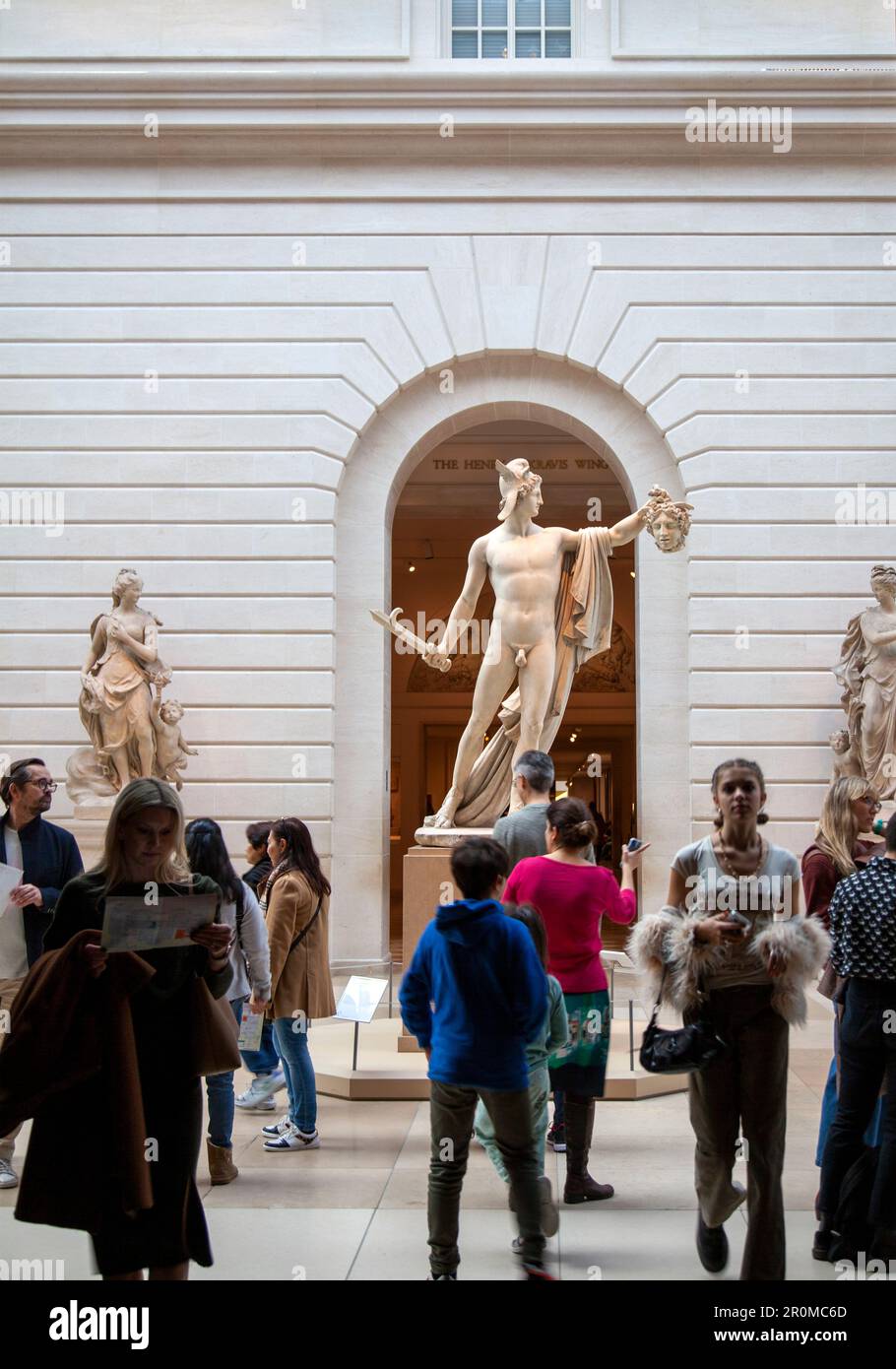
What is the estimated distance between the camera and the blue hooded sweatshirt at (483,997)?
4102 mm

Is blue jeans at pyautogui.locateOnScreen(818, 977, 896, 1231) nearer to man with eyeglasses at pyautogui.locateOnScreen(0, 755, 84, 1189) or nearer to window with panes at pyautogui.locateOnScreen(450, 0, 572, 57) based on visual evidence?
man with eyeglasses at pyautogui.locateOnScreen(0, 755, 84, 1189)

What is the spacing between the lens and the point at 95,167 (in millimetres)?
13656

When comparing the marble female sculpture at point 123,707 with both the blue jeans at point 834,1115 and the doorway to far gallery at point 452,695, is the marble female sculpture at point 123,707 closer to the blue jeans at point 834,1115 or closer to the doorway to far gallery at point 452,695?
the blue jeans at point 834,1115

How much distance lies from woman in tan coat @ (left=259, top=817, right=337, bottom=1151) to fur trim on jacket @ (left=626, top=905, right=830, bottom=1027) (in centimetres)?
256

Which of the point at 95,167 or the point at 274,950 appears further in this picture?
the point at 95,167

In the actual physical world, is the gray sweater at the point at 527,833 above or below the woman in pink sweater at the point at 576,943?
above

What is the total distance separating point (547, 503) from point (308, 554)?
26.3 ft

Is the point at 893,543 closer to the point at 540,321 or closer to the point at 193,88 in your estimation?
the point at 540,321

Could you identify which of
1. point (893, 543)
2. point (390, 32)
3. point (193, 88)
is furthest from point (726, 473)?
point (193, 88)

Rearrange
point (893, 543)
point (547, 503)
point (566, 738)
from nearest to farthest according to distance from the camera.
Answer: point (893, 543)
point (547, 503)
point (566, 738)

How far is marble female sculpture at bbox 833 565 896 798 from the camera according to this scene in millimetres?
12016

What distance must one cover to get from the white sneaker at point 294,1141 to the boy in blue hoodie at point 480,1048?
2426 mm

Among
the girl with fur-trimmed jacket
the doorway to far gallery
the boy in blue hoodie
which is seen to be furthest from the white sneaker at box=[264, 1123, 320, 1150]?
the doorway to far gallery

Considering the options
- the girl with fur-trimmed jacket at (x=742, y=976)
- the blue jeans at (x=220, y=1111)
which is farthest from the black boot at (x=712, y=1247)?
the blue jeans at (x=220, y=1111)
